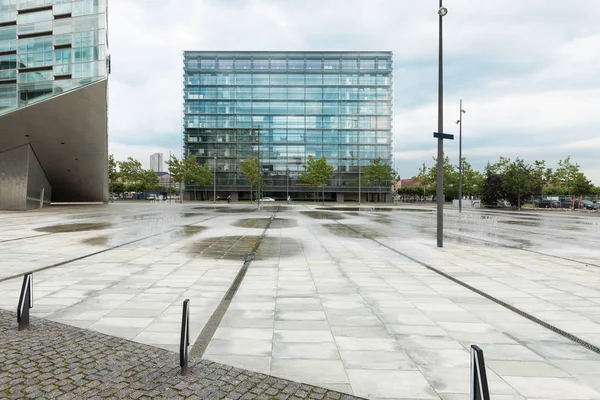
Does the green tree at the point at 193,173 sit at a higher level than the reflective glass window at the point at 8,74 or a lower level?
lower

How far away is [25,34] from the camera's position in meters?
35.1

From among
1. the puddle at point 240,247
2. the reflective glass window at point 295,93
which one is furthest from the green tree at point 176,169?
the puddle at point 240,247

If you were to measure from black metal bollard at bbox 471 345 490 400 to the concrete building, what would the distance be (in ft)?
122

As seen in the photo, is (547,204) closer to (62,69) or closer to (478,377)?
(62,69)

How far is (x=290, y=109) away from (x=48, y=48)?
5946cm

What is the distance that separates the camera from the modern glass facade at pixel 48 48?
32250 mm

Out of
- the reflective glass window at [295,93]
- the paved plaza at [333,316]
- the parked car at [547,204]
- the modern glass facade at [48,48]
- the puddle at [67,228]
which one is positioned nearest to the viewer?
the paved plaza at [333,316]

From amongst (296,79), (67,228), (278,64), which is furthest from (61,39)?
(296,79)

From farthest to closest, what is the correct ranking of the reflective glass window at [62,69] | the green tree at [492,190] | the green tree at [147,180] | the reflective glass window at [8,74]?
the green tree at [147,180], the green tree at [492,190], the reflective glass window at [8,74], the reflective glass window at [62,69]

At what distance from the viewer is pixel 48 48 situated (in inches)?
1352

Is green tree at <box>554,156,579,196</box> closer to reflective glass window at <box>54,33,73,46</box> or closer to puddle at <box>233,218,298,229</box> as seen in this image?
puddle at <box>233,218,298,229</box>

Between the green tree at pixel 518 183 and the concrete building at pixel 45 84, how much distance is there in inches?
1962

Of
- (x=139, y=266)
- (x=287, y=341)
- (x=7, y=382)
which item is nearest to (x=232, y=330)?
(x=287, y=341)

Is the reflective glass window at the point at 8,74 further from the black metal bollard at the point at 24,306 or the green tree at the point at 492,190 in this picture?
the green tree at the point at 492,190
